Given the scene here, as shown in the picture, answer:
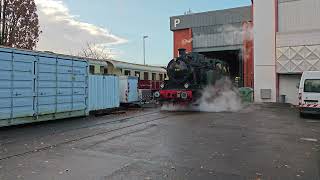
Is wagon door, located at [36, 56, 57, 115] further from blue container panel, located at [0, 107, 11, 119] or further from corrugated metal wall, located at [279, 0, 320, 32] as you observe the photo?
corrugated metal wall, located at [279, 0, 320, 32]

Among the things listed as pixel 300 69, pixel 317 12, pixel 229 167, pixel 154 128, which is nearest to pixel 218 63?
pixel 300 69

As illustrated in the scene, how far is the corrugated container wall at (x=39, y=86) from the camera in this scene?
40.1 feet

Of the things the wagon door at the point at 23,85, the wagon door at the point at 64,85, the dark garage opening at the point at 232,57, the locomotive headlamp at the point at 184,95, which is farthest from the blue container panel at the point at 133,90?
the dark garage opening at the point at 232,57

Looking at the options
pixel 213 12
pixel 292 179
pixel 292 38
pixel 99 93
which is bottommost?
pixel 292 179

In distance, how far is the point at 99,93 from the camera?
59.6ft

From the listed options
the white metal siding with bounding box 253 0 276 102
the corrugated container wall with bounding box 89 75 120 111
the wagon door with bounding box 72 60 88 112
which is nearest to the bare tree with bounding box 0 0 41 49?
the corrugated container wall with bounding box 89 75 120 111

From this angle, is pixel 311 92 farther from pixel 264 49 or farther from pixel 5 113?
pixel 5 113

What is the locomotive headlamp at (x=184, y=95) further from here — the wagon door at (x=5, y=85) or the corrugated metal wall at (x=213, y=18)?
the corrugated metal wall at (x=213, y=18)

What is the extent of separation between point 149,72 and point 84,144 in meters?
19.6

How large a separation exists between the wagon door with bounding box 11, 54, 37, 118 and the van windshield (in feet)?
41.3

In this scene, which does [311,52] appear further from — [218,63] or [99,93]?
[99,93]

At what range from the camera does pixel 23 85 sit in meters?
12.9

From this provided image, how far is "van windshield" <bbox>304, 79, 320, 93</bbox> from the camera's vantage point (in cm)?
1644

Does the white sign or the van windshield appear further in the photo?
the white sign
